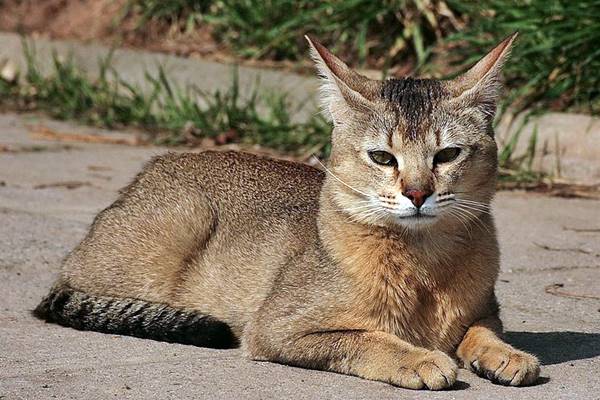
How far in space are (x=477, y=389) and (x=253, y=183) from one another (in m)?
1.69

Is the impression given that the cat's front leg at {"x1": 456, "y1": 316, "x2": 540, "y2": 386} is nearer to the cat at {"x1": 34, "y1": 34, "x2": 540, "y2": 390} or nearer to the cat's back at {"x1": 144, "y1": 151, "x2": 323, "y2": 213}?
the cat at {"x1": 34, "y1": 34, "x2": 540, "y2": 390}

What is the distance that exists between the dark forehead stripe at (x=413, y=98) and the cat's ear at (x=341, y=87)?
2.7 inches

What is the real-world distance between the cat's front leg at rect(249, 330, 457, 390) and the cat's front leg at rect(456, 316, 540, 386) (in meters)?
0.16

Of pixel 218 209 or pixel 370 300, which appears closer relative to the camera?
pixel 370 300

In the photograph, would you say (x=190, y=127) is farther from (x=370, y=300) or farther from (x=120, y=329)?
(x=370, y=300)

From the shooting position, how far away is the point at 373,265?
14.7ft

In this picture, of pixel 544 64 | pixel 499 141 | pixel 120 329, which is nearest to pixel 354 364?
pixel 120 329

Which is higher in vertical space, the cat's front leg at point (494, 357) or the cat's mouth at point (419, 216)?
the cat's mouth at point (419, 216)

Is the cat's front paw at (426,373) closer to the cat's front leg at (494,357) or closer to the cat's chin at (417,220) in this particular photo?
the cat's front leg at (494,357)

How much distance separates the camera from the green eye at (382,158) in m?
4.41

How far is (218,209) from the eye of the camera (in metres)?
5.39

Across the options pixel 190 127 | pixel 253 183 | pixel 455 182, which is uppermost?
pixel 455 182

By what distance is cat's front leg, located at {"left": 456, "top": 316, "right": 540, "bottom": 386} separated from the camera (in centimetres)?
414

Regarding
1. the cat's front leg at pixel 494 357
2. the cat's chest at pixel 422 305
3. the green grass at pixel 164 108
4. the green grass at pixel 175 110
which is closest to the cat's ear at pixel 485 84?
the cat's chest at pixel 422 305
